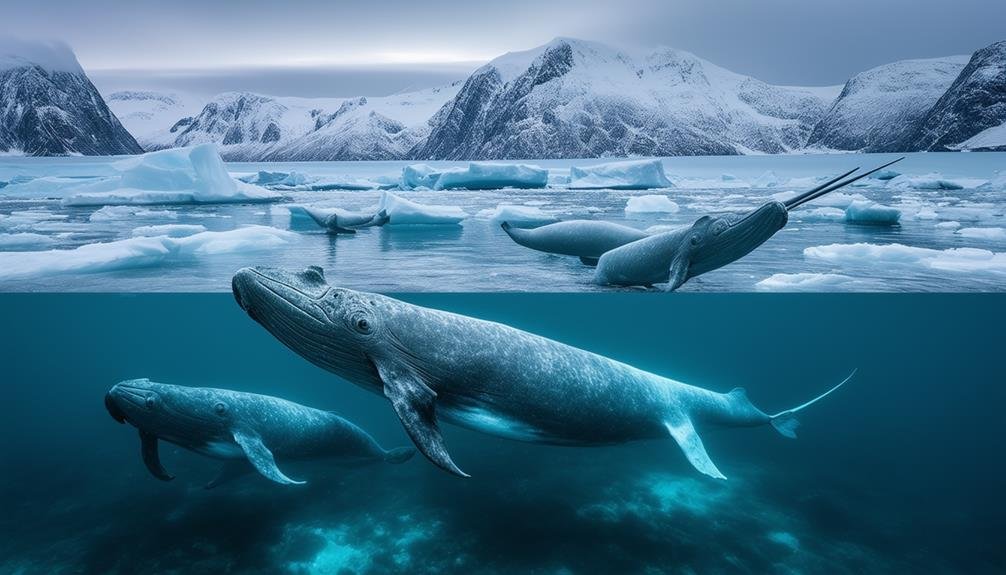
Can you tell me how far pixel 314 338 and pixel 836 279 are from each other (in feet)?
31.5

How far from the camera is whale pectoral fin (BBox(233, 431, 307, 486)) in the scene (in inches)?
273

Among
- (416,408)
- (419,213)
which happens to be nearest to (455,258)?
(419,213)

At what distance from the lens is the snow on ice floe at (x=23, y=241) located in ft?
42.6

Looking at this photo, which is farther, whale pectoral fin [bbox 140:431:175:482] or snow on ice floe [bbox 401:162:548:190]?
snow on ice floe [bbox 401:162:548:190]

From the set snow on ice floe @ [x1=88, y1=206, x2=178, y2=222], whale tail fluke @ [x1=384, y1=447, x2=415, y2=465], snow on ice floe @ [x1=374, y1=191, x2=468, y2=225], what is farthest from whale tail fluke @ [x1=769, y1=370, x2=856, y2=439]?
snow on ice floe @ [x1=88, y1=206, x2=178, y2=222]

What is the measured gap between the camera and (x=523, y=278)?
1090 cm

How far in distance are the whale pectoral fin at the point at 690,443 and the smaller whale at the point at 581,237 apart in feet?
14.2

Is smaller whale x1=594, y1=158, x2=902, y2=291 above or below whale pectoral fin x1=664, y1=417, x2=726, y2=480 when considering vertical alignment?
above

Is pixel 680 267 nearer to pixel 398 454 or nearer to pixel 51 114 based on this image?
pixel 398 454

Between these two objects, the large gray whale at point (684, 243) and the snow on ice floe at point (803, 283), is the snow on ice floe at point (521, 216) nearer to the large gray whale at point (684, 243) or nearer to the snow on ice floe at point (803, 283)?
the large gray whale at point (684, 243)

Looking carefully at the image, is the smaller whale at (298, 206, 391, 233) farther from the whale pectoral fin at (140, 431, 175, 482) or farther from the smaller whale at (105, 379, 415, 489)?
the whale pectoral fin at (140, 431, 175, 482)

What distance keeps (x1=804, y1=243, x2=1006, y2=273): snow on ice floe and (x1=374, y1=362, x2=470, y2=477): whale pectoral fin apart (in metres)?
10.6

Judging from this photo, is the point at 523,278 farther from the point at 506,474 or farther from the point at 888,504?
the point at 888,504

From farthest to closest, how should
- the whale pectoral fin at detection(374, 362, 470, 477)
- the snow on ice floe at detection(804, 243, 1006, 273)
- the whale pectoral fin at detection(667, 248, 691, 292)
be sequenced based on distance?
1. the snow on ice floe at detection(804, 243, 1006, 273)
2. the whale pectoral fin at detection(667, 248, 691, 292)
3. the whale pectoral fin at detection(374, 362, 470, 477)
